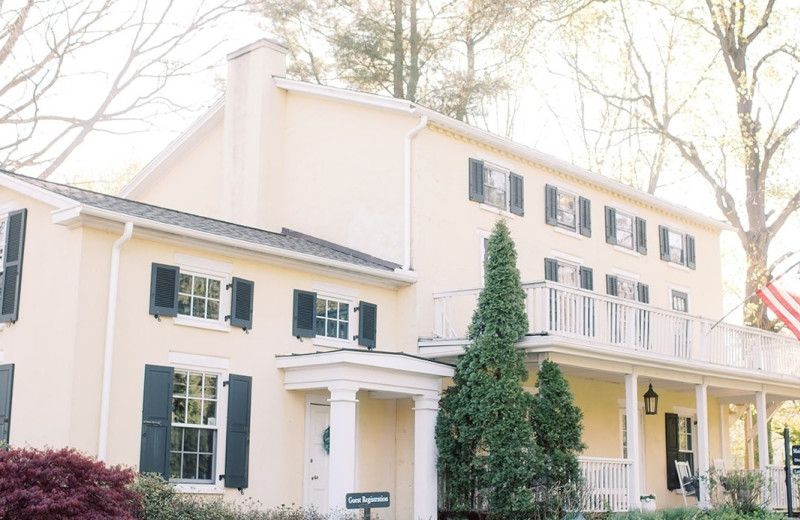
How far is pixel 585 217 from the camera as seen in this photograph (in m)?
23.1

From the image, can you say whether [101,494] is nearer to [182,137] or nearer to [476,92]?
[182,137]

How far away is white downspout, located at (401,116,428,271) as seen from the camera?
738 inches

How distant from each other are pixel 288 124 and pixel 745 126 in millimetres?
15052

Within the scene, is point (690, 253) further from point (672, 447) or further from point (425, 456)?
point (425, 456)

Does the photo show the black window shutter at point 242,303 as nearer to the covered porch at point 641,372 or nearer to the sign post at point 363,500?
the covered porch at point 641,372

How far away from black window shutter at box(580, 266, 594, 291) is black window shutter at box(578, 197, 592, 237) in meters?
0.81

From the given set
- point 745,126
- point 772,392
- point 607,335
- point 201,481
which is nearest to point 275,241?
point 201,481

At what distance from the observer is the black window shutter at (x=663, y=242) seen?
25734 millimetres

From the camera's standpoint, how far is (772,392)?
23375mm

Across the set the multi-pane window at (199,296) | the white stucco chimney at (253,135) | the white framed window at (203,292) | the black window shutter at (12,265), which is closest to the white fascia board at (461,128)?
the white stucco chimney at (253,135)

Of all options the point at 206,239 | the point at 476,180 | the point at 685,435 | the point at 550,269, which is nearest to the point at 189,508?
the point at 206,239

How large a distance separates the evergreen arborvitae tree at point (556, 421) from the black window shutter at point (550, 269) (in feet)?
16.1

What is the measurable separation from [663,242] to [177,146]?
40.6 ft

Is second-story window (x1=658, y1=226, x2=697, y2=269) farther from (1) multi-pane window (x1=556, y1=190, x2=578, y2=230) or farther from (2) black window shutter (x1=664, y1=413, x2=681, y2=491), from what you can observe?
(2) black window shutter (x1=664, y1=413, x2=681, y2=491)
